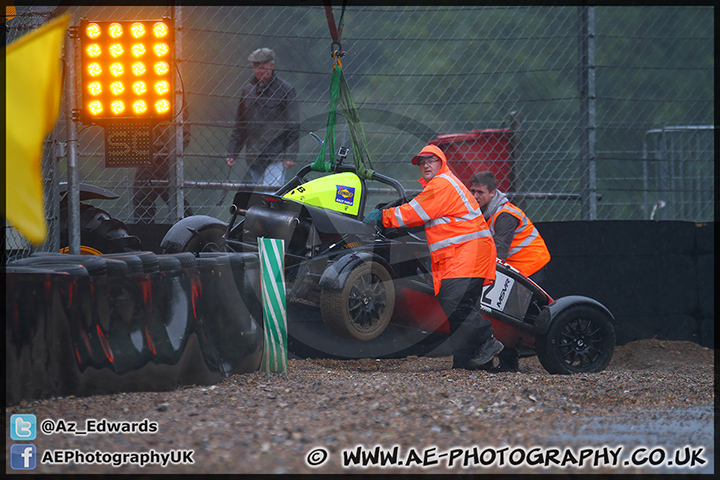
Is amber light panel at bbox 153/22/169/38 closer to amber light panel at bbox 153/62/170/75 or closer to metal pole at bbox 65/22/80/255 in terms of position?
amber light panel at bbox 153/62/170/75

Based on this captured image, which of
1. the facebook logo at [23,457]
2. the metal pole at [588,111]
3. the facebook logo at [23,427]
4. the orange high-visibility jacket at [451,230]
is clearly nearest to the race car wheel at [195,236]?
the orange high-visibility jacket at [451,230]

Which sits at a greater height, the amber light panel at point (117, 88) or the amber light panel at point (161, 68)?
the amber light panel at point (161, 68)

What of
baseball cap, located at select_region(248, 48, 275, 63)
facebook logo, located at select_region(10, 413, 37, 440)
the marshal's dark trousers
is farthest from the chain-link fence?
facebook logo, located at select_region(10, 413, 37, 440)

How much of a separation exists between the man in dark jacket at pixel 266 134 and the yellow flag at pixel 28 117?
6.49 ft

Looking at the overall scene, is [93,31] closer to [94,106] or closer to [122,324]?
[94,106]

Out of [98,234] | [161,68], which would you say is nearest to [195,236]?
[98,234]

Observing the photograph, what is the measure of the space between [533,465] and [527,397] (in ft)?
4.96

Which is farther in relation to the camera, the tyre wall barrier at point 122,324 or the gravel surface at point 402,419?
the tyre wall barrier at point 122,324

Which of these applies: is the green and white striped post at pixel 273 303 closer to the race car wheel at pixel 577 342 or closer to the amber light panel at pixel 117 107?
the amber light panel at pixel 117 107

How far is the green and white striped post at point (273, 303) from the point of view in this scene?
549cm

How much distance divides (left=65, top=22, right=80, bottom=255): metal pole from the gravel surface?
1628mm

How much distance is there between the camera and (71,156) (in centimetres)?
587

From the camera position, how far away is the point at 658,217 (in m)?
8.32

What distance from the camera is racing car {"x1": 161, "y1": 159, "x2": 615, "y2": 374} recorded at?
5.81 metres
